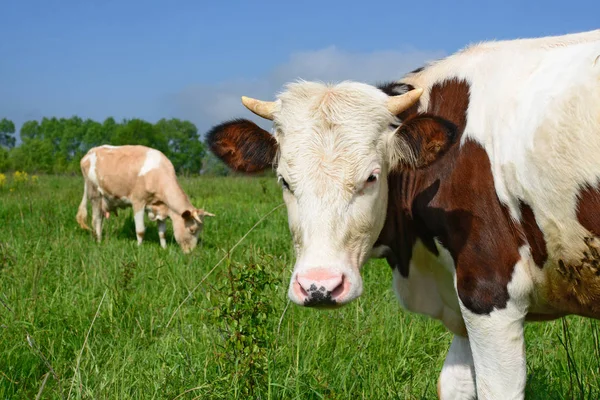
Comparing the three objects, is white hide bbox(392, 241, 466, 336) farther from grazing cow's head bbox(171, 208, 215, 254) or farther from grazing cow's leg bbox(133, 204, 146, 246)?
grazing cow's leg bbox(133, 204, 146, 246)

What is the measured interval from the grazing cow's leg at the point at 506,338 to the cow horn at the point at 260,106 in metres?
1.39

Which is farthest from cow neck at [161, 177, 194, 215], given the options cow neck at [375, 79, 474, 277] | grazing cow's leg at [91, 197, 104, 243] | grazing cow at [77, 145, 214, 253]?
cow neck at [375, 79, 474, 277]

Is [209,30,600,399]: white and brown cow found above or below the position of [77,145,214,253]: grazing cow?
above

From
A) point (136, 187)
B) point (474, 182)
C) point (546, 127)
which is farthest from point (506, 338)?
point (136, 187)

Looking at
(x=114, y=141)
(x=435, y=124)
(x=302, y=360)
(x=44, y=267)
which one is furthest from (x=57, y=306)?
(x=114, y=141)

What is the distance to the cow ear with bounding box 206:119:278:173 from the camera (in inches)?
138

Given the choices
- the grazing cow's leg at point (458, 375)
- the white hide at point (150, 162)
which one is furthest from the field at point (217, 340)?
the white hide at point (150, 162)

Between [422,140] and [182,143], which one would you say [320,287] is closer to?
[422,140]

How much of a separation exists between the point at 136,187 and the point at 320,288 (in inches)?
422

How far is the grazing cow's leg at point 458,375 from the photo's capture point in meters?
3.74

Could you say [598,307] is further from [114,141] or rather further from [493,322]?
[114,141]

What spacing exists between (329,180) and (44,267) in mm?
4056

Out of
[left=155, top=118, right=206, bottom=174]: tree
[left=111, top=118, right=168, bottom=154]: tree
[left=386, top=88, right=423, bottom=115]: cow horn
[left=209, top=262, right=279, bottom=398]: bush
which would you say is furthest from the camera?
[left=155, top=118, right=206, bottom=174]: tree

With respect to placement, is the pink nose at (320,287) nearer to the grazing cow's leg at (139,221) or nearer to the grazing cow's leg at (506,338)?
the grazing cow's leg at (506,338)
